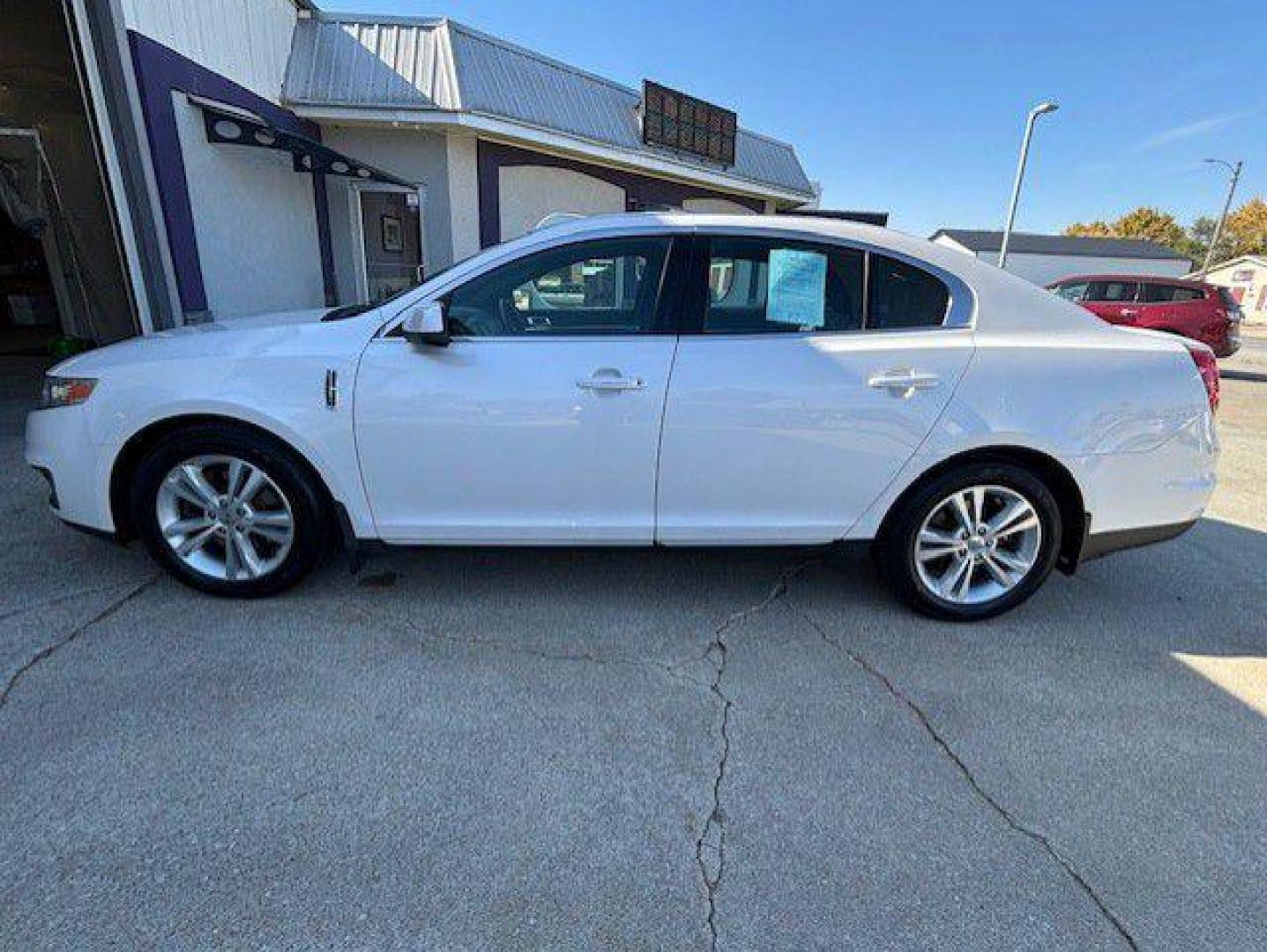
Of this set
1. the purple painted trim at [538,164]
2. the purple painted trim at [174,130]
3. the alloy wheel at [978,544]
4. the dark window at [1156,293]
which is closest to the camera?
the alloy wheel at [978,544]

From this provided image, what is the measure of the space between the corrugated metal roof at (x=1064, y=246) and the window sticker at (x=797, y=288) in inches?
1990

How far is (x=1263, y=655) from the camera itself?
Result: 120 inches

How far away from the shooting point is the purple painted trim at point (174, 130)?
577 centimetres

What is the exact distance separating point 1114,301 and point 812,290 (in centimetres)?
1454

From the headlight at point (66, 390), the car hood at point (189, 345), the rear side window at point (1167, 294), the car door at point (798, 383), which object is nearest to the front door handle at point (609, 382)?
the car door at point (798, 383)

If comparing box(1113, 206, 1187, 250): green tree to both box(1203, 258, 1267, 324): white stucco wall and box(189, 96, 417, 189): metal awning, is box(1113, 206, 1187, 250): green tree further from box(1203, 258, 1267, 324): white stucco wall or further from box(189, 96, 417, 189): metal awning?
box(189, 96, 417, 189): metal awning

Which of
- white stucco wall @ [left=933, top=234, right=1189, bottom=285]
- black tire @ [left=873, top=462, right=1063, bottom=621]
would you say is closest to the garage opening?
black tire @ [left=873, top=462, right=1063, bottom=621]

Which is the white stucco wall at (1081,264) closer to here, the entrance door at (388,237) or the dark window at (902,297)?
the entrance door at (388,237)

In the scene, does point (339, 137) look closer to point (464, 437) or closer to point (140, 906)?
point (464, 437)

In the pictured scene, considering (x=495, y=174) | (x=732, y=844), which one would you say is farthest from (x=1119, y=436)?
(x=495, y=174)

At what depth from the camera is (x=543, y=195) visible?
10.6 metres

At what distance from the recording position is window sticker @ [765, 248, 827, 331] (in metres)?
2.98

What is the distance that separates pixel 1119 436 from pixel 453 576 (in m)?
3.07

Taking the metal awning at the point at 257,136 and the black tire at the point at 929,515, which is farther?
the metal awning at the point at 257,136
